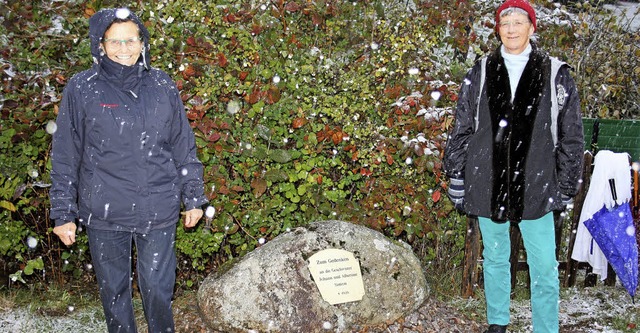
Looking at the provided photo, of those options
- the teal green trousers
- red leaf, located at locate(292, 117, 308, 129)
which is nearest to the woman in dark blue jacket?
red leaf, located at locate(292, 117, 308, 129)

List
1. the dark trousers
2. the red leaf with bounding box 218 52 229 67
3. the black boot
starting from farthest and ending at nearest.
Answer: the red leaf with bounding box 218 52 229 67 → the black boot → the dark trousers

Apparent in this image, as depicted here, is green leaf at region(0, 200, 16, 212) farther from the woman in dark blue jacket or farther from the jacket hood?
the jacket hood

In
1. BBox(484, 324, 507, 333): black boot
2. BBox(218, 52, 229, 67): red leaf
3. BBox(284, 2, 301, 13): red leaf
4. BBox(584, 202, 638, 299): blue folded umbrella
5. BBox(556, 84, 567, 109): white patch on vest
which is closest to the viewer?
BBox(556, 84, 567, 109): white patch on vest

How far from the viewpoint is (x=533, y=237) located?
134 inches

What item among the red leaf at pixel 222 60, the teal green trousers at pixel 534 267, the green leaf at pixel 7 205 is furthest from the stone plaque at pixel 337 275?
the green leaf at pixel 7 205

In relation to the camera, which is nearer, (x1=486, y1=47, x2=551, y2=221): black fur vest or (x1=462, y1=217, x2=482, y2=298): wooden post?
(x1=486, y1=47, x2=551, y2=221): black fur vest

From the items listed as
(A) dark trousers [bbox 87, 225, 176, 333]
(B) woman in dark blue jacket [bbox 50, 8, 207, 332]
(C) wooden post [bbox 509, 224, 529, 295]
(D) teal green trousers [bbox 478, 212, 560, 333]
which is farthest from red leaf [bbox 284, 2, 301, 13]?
(C) wooden post [bbox 509, 224, 529, 295]

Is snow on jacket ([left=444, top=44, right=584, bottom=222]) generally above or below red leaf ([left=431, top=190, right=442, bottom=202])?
above

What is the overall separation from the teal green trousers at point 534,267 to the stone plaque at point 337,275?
0.88 meters

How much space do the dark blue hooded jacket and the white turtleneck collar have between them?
Result: 200 centimetres

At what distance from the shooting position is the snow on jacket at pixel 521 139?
10.6 feet

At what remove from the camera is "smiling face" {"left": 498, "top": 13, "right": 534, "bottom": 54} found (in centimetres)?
325

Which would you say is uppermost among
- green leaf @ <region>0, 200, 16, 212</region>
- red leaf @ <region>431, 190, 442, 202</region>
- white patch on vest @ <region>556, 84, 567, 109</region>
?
white patch on vest @ <region>556, 84, 567, 109</region>

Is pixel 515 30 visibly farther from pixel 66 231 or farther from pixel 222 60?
pixel 66 231
